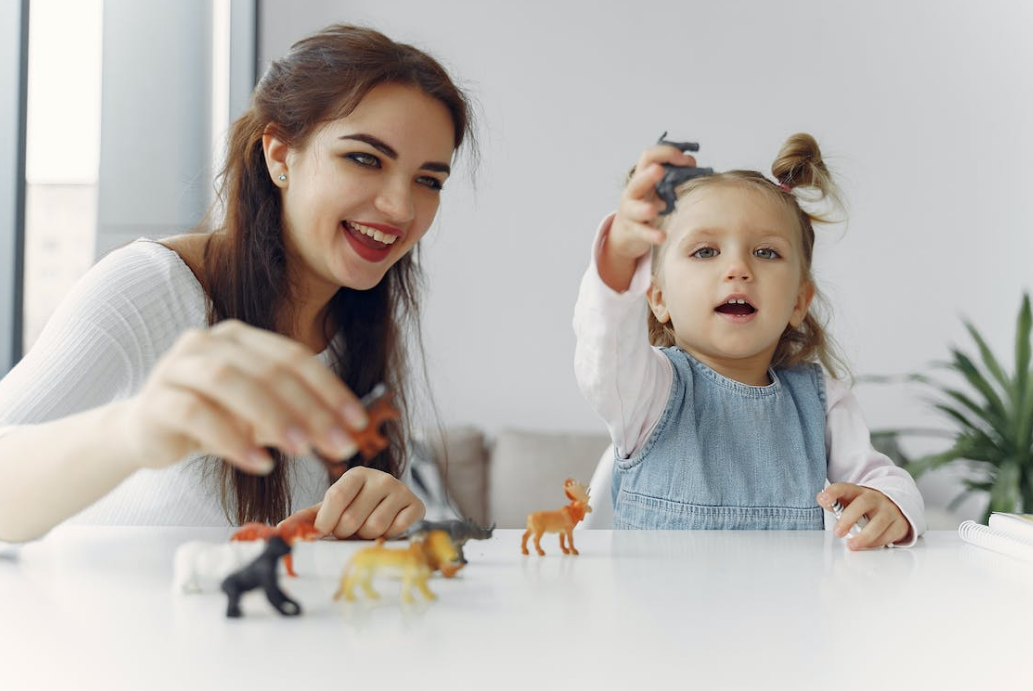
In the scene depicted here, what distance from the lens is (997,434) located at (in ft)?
10.5

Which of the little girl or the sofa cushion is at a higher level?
the little girl

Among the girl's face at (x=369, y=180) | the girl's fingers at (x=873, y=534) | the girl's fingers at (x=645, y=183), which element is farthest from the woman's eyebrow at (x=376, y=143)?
the girl's fingers at (x=873, y=534)

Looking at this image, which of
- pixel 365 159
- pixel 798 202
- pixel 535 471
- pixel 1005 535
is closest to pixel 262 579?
pixel 1005 535

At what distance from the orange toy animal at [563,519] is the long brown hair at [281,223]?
1.80 feet

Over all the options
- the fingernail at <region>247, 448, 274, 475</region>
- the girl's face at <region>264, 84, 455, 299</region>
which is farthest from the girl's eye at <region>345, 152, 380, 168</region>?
the fingernail at <region>247, 448, 274, 475</region>

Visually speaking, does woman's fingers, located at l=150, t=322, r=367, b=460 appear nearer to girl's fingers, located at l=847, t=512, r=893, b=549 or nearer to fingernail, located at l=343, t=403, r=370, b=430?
fingernail, located at l=343, t=403, r=370, b=430

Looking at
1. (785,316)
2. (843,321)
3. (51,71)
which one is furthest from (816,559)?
(843,321)

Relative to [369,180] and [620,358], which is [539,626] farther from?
[369,180]

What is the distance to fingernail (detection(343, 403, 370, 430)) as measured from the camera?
47 cm

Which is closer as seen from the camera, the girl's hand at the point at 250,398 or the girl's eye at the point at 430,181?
the girl's hand at the point at 250,398

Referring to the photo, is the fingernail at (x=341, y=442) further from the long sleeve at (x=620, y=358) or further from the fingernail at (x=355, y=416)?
the long sleeve at (x=620, y=358)

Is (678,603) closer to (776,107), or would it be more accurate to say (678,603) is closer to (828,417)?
(828,417)

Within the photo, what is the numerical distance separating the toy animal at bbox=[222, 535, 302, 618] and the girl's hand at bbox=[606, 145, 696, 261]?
42 centimetres

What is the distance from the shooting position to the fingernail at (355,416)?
0.47 meters
